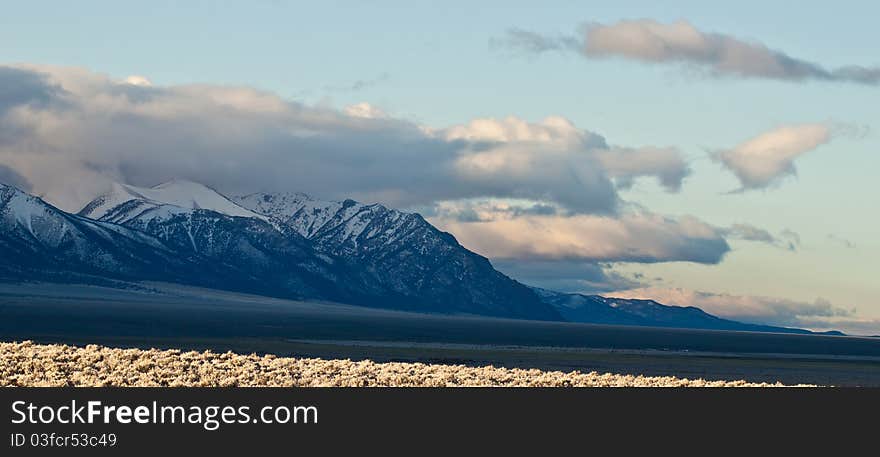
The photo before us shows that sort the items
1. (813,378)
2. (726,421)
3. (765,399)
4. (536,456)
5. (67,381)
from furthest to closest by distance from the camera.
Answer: (813,378), (67,381), (765,399), (726,421), (536,456)

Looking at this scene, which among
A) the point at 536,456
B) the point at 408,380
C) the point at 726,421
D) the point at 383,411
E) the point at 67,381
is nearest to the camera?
the point at 536,456

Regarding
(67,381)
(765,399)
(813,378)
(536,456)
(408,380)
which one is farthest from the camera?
(813,378)

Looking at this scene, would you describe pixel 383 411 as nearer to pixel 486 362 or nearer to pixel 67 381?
pixel 67 381

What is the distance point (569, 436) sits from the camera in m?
27.5

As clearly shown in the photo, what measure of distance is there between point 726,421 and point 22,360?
25.6 meters

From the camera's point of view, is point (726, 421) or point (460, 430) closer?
point (460, 430)

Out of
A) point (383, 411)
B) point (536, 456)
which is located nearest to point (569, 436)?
point (536, 456)

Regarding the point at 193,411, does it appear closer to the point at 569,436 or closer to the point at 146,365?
the point at 569,436

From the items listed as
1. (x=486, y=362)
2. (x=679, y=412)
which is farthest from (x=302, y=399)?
(x=486, y=362)

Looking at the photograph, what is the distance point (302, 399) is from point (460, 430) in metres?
4.17

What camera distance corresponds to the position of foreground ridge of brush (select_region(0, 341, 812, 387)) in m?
40.8

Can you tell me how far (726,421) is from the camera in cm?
3042

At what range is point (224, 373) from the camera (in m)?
44.1

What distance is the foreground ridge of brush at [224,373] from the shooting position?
1604 inches
